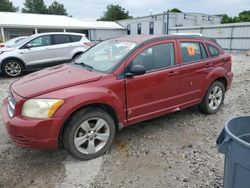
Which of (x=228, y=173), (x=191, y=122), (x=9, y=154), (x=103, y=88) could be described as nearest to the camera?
(x=228, y=173)

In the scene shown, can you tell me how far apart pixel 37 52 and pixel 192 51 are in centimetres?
658

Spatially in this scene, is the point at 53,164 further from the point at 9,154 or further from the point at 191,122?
the point at 191,122

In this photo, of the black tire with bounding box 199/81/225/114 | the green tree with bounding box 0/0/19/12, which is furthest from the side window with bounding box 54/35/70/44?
the green tree with bounding box 0/0/19/12

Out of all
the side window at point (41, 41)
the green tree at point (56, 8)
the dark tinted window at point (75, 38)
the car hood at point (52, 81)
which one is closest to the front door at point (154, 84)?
the car hood at point (52, 81)

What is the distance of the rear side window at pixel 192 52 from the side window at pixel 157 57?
28 centimetres

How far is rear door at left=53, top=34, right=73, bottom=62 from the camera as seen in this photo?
30.7 ft

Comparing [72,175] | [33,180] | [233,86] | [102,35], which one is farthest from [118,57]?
[102,35]

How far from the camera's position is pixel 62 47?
9.49m

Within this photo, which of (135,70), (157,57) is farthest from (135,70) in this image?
(157,57)

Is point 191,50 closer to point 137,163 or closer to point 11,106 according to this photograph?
point 137,163

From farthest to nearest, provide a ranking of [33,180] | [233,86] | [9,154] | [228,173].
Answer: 1. [233,86]
2. [9,154]
3. [33,180]
4. [228,173]

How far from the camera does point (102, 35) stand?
32.0 m

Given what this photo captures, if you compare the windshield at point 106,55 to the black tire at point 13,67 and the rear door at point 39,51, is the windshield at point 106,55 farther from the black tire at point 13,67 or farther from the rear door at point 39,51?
the black tire at point 13,67

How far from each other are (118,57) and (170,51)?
38.8 inches
